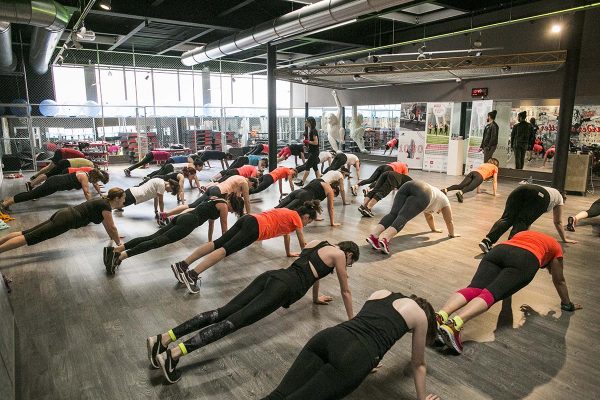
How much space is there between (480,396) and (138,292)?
2.76 metres

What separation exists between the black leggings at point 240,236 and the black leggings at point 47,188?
3742 mm

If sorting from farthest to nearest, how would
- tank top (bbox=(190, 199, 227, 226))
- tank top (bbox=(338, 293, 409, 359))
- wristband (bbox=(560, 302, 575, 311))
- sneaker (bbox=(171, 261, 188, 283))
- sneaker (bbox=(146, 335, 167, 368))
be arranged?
1. tank top (bbox=(190, 199, 227, 226))
2. sneaker (bbox=(171, 261, 188, 283))
3. wristband (bbox=(560, 302, 575, 311))
4. sneaker (bbox=(146, 335, 167, 368))
5. tank top (bbox=(338, 293, 409, 359))

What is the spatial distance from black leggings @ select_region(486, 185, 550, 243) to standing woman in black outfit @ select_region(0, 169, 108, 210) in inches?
214

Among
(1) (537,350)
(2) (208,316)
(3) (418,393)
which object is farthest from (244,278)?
(1) (537,350)

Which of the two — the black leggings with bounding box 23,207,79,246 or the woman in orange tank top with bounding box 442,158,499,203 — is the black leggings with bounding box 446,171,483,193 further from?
the black leggings with bounding box 23,207,79,246

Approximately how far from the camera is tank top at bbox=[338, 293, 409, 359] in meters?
1.82

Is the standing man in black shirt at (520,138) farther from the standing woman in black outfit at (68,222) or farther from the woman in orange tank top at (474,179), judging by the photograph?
the standing woman in black outfit at (68,222)

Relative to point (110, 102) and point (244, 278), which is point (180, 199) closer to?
point (244, 278)

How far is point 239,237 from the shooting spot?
346 cm

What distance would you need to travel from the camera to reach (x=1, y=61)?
9.80 meters

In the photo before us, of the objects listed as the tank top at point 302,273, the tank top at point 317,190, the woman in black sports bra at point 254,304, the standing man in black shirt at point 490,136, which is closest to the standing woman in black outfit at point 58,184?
the tank top at point 317,190

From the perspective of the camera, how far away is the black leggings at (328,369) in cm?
164

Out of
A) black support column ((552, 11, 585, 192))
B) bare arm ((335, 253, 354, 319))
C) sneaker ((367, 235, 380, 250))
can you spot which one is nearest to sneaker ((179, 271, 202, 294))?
bare arm ((335, 253, 354, 319))

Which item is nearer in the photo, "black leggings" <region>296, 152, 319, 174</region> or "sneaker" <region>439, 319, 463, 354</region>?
"sneaker" <region>439, 319, 463, 354</region>
